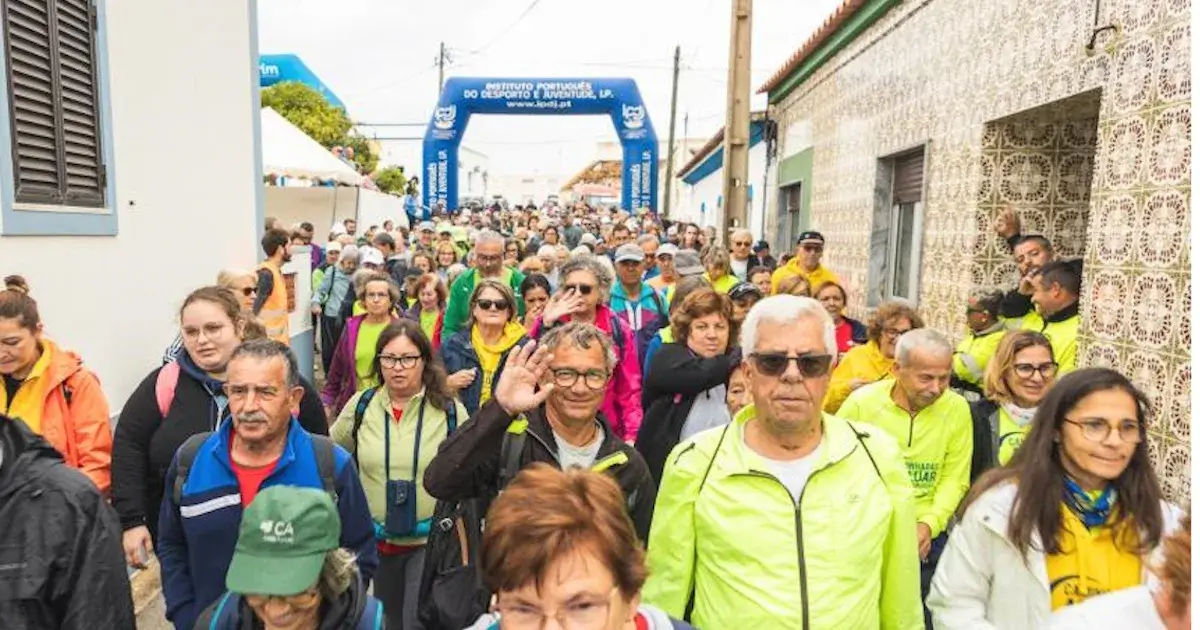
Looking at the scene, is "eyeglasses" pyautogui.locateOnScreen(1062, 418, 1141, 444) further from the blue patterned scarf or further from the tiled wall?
the tiled wall

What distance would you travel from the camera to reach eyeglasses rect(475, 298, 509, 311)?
4.66 m

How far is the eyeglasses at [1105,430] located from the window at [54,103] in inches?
199

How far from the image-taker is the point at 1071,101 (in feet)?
16.1

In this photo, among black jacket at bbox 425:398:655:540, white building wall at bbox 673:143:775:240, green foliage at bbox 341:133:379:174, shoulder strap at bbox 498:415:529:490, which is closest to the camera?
black jacket at bbox 425:398:655:540

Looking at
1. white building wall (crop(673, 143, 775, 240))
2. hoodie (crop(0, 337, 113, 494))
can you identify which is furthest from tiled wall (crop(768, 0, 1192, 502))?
hoodie (crop(0, 337, 113, 494))

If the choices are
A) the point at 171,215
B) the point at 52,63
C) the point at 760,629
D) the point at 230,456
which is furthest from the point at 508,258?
the point at 760,629

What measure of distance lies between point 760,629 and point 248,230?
687 cm

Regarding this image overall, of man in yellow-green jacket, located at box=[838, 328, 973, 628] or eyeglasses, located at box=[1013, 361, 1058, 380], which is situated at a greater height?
eyeglasses, located at box=[1013, 361, 1058, 380]

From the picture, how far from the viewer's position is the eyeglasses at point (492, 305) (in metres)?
4.66

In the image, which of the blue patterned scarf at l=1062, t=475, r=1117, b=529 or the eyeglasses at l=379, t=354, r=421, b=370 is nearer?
the blue patterned scarf at l=1062, t=475, r=1117, b=529

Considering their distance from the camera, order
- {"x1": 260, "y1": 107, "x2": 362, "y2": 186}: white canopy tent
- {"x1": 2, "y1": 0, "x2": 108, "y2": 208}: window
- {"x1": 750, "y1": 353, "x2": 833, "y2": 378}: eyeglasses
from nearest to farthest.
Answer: {"x1": 750, "y1": 353, "x2": 833, "y2": 378}: eyeglasses < {"x1": 2, "y1": 0, "x2": 108, "y2": 208}: window < {"x1": 260, "y1": 107, "x2": 362, "y2": 186}: white canopy tent

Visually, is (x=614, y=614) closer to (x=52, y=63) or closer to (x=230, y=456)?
(x=230, y=456)

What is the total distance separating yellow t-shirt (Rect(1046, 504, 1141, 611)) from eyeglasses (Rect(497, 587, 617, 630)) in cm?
138

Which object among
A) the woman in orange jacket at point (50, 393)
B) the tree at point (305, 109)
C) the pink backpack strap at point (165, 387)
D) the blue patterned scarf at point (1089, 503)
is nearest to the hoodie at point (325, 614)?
the pink backpack strap at point (165, 387)
